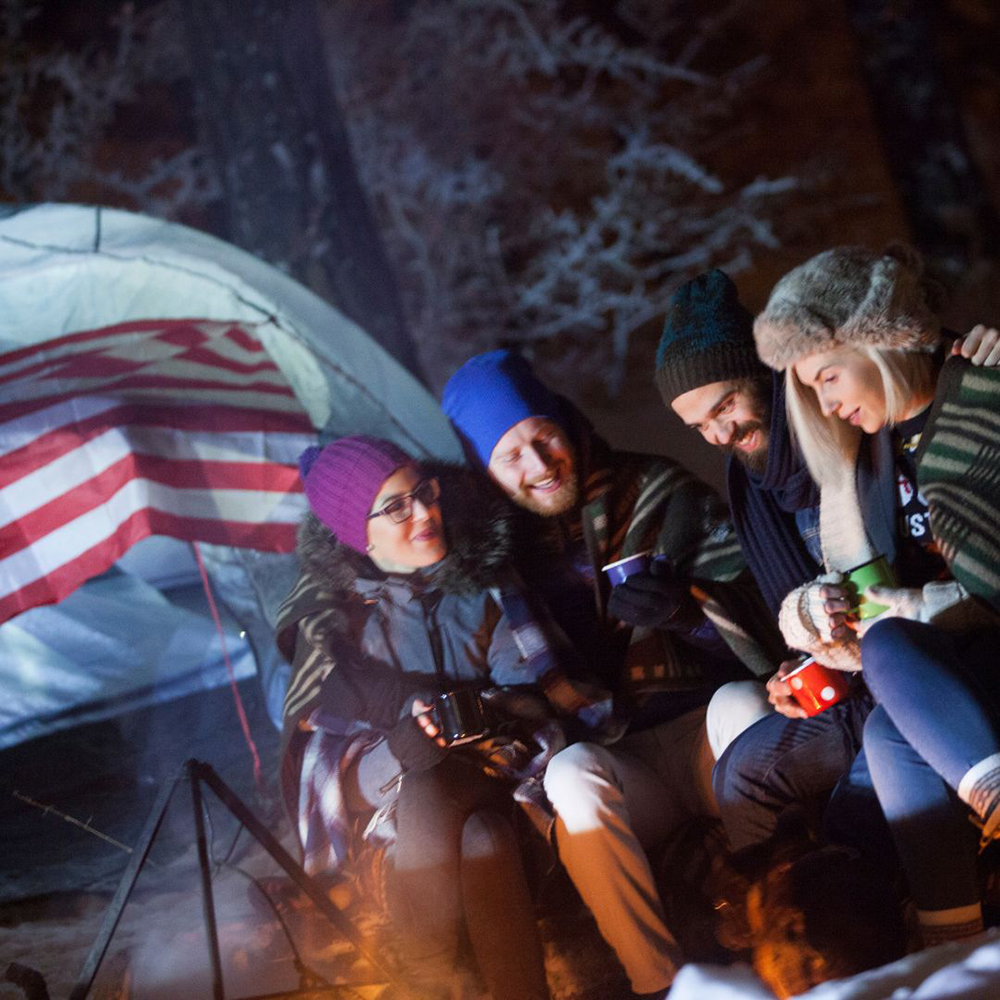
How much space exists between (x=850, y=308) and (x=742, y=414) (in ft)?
1.56

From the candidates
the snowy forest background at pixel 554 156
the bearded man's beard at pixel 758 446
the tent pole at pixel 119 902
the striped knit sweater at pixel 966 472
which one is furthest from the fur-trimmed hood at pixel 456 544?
the snowy forest background at pixel 554 156

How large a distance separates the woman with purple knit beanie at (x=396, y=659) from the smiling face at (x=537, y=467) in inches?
3.6

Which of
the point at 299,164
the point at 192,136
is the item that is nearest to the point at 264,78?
the point at 299,164

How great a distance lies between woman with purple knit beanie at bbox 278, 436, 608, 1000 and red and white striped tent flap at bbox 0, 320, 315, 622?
1025 mm

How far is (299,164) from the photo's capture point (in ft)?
Answer: 17.6

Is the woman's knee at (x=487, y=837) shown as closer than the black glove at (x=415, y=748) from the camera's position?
Yes

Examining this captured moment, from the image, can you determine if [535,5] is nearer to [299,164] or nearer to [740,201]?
[740,201]

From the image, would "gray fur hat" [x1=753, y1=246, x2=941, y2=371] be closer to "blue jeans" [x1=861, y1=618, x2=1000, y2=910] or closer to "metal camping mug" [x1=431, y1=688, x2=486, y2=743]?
"blue jeans" [x1=861, y1=618, x2=1000, y2=910]

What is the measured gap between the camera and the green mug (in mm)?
2320

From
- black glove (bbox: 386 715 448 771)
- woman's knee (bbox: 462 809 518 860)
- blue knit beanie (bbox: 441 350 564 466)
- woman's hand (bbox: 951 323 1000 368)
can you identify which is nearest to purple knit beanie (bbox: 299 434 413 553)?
blue knit beanie (bbox: 441 350 564 466)

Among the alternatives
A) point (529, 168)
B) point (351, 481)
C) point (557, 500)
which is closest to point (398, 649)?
point (351, 481)

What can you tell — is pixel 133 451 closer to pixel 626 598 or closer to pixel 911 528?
pixel 626 598

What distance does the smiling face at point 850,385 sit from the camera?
2367 millimetres

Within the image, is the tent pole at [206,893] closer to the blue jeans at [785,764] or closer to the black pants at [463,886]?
the black pants at [463,886]
